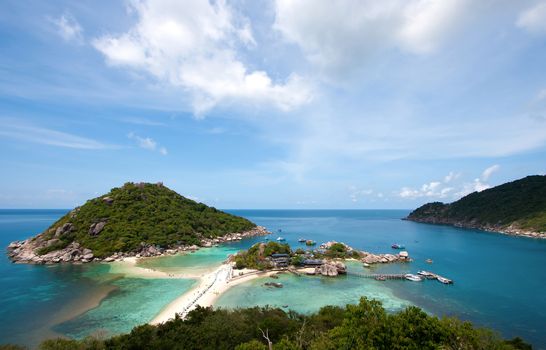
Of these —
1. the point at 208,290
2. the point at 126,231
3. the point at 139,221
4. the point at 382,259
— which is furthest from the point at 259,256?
the point at 139,221

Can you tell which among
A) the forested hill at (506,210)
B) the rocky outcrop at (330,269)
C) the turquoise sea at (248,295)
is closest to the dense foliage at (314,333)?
the turquoise sea at (248,295)

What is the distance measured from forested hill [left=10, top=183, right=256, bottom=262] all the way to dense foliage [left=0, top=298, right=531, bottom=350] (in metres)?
53.9

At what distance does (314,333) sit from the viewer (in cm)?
2436

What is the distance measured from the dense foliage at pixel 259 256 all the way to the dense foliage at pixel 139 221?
28.4 meters

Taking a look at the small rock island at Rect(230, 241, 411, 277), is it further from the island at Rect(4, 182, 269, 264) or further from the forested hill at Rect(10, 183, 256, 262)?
the forested hill at Rect(10, 183, 256, 262)

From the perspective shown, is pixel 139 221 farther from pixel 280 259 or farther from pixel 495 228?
pixel 495 228

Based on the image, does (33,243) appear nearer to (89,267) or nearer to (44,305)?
(89,267)

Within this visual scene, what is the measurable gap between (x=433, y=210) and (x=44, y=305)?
212 m

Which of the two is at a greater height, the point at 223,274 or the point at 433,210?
the point at 433,210

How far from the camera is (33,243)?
74438 mm

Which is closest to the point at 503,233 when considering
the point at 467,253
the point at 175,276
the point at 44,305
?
the point at 467,253

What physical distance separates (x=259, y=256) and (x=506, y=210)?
134m

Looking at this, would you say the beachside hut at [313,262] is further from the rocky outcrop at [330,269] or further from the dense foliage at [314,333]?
the dense foliage at [314,333]

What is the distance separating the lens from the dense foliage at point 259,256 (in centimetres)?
5869
